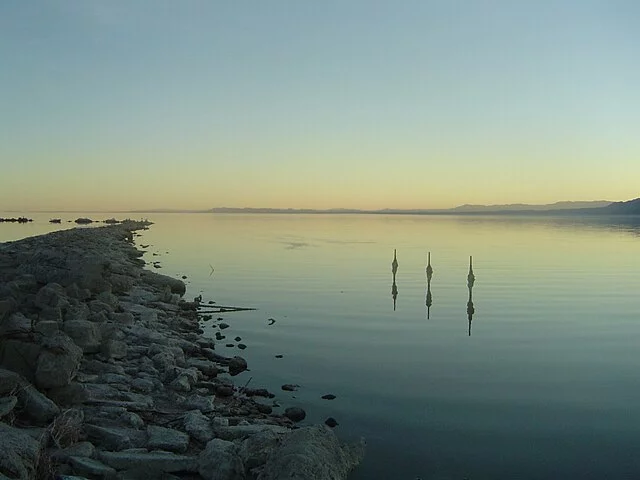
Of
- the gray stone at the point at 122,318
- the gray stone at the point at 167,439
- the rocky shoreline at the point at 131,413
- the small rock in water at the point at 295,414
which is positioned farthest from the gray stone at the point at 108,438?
the gray stone at the point at 122,318

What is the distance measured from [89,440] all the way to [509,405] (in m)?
9.00

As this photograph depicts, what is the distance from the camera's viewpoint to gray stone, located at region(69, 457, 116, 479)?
23.5 ft

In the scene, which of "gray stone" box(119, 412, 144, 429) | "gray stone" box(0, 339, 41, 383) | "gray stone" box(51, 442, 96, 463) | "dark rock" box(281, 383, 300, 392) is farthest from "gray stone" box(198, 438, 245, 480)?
"dark rock" box(281, 383, 300, 392)

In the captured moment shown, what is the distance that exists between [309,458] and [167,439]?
2506 millimetres

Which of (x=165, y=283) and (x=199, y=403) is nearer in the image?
(x=199, y=403)

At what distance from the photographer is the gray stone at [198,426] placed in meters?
9.24

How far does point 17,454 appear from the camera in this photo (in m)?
6.27

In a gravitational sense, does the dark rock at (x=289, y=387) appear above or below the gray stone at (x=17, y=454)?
below

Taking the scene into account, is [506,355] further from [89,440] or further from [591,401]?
[89,440]

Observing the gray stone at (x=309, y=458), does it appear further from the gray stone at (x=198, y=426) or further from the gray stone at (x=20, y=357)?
the gray stone at (x=20, y=357)

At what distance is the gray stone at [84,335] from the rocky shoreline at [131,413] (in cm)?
3

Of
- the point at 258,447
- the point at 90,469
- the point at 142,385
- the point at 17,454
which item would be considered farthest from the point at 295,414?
the point at 17,454

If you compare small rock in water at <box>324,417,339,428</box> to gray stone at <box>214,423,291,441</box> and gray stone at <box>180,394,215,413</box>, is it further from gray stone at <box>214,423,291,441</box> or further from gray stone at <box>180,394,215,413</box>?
gray stone at <box>180,394,215,413</box>

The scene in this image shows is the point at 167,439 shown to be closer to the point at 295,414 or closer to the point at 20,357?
the point at 20,357
